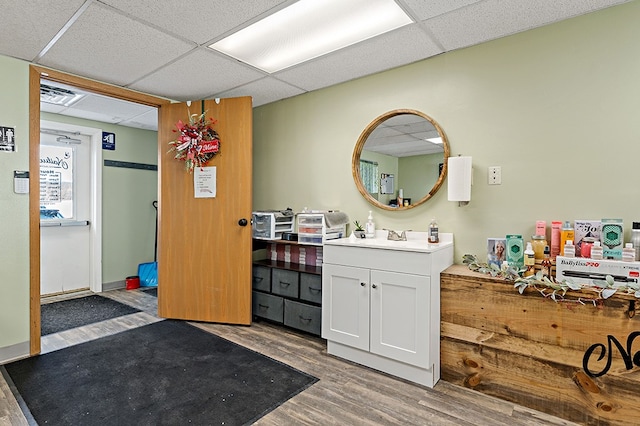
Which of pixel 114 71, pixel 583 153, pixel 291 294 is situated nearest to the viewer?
pixel 583 153

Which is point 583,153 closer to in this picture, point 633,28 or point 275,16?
point 633,28

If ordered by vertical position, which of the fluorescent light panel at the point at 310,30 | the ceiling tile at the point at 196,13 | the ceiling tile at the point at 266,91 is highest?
the fluorescent light panel at the point at 310,30

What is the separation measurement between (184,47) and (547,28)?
2420 mm

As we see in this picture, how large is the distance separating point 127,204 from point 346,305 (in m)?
3.73

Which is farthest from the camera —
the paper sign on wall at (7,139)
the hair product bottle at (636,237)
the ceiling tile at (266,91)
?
the ceiling tile at (266,91)

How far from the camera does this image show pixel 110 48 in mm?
2455

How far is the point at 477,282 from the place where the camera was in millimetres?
2125

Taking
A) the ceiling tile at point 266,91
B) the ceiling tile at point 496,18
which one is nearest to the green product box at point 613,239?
the ceiling tile at point 496,18

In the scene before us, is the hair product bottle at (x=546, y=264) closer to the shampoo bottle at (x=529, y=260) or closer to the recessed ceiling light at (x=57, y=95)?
the shampoo bottle at (x=529, y=260)

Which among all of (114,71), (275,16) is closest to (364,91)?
(275,16)

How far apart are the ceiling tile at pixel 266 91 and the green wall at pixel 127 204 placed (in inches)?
80.0

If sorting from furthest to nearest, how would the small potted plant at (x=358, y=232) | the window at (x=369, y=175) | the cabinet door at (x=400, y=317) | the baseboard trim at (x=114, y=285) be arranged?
the baseboard trim at (x=114, y=285), the window at (x=369, y=175), the small potted plant at (x=358, y=232), the cabinet door at (x=400, y=317)

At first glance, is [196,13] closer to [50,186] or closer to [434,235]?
[434,235]

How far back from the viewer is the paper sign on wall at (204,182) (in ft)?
11.1
